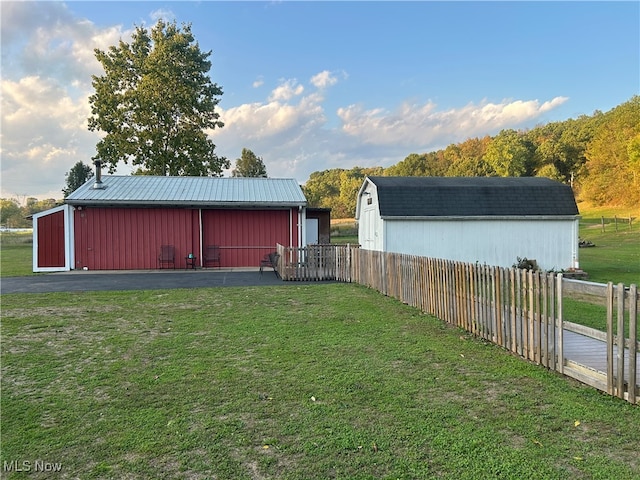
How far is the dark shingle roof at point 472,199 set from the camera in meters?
15.3

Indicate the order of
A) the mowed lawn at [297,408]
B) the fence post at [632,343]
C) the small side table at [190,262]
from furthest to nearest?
the small side table at [190,262], the fence post at [632,343], the mowed lawn at [297,408]

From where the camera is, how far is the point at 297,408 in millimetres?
3762

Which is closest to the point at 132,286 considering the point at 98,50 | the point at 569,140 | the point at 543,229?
the point at 543,229

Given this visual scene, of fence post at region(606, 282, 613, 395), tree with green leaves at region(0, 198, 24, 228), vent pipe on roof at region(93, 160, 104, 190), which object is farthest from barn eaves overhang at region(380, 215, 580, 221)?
tree with green leaves at region(0, 198, 24, 228)

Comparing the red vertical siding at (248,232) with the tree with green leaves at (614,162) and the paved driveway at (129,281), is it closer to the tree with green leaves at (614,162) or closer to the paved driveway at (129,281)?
the paved driveway at (129,281)

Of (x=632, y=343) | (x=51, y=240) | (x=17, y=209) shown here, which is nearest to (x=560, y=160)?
(x=51, y=240)

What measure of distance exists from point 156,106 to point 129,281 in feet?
71.3

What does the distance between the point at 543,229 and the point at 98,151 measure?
1164 inches

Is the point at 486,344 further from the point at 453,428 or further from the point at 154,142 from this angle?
the point at 154,142

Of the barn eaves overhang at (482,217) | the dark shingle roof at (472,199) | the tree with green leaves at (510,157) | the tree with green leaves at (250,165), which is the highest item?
the tree with green leaves at (510,157)

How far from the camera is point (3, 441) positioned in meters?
3.19

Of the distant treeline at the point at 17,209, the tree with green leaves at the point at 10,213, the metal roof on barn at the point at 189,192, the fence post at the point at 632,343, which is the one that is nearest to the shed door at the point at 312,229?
the metal roof on barn at the point at 189,192

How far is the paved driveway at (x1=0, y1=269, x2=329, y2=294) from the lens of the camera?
12.1 m

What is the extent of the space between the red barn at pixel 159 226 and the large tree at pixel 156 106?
43.8 feet
